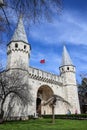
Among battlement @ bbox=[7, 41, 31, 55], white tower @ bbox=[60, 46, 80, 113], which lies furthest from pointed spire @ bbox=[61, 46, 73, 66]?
battlement @ bbox=[7, 41, 31, 55]

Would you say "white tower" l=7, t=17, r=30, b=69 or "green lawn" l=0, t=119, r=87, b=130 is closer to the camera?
"green lawn" l=0, t=119, r=87, b=130

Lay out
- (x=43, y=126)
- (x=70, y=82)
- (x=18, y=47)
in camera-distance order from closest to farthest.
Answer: (x=43, y=126), (x=18, y=47), (x=70, y=82)

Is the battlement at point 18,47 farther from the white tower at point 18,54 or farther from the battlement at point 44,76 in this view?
the battlement at point 44,76

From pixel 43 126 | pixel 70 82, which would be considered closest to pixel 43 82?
pixel 70 82

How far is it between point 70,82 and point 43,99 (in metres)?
6.87

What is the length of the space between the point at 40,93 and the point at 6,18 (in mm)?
30772

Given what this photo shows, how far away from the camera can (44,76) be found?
33312 millimetres

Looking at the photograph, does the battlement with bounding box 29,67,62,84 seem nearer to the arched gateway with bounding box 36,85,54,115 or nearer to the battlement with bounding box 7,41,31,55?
the arched gateway with bounding box 36,85,54,115

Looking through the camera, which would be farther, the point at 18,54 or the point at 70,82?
the point at 70,82

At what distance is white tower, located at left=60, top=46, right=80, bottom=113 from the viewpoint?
34.2 metres

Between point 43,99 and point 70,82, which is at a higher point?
point 70,82

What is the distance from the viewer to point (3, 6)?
5.27 metres

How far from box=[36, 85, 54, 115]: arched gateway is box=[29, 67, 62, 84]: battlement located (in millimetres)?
1746

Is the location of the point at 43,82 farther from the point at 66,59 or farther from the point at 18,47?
the point at 66,59
